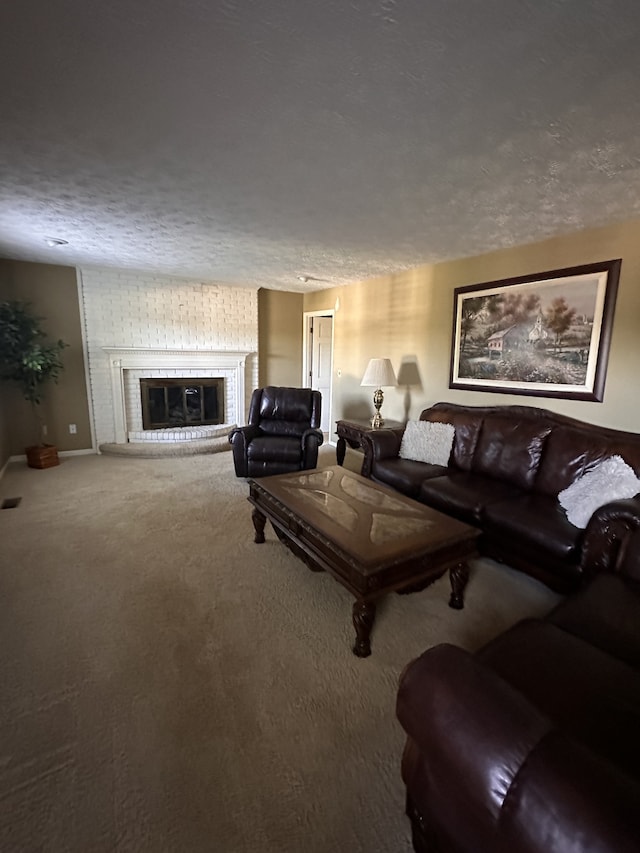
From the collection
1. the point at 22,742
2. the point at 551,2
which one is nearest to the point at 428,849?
the point at 22,742

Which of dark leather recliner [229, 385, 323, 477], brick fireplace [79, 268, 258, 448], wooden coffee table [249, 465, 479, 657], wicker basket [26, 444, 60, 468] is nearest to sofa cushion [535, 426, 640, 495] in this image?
wooden coffee table [249, 465, 479, 657]

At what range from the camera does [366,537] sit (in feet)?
6.47

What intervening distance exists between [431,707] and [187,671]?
4.17ft

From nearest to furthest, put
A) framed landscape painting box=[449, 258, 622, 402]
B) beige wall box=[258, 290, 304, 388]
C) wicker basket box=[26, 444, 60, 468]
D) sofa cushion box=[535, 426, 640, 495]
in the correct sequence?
sofa cushion box=[535, 426, 640, 495] < framed landscape painting box=[449, 258, 622, 402] < wicker basket box=[26, 444, 60, 468] < beige wall box=[258, 290, 304, 388]

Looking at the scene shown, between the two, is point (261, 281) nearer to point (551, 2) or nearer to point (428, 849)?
point (551, 2)

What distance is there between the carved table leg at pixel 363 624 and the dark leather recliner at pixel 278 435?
227 cm

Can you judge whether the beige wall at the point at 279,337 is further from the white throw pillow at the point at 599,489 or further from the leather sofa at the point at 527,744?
the leather sofa at the point at 527,744

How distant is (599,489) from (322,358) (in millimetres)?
4743

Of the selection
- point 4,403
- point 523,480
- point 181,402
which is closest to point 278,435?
point 181,402

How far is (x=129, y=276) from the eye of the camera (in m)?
4.96

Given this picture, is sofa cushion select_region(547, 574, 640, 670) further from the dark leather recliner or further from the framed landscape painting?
the dark leather recliner

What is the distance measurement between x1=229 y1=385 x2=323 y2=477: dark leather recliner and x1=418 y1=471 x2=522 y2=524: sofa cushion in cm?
139

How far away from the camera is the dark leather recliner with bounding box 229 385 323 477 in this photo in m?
3.96

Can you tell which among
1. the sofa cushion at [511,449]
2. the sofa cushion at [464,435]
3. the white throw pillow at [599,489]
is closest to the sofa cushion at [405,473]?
the sofa cushion at [464,435]
